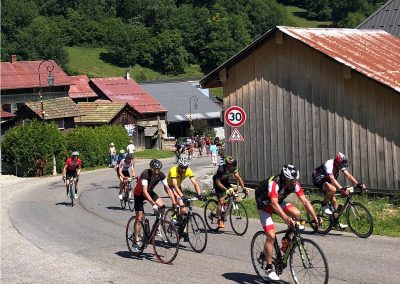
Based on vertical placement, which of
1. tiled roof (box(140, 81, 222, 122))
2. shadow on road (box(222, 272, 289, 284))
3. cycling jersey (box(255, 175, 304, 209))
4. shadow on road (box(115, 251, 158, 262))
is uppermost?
tiled roof (box(140, 81, 222, 122))

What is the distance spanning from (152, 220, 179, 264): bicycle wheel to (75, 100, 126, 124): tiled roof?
51439 millimetres

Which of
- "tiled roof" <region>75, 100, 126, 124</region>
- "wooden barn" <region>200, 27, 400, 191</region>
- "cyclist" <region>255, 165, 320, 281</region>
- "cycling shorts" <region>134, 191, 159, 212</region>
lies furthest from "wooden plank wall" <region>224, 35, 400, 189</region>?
"tiled roof" <region>75, 100, 126, 124</region>

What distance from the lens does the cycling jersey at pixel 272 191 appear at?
10.3 m

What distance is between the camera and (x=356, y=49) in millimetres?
23281

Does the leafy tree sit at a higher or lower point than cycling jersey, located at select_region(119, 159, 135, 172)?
higher

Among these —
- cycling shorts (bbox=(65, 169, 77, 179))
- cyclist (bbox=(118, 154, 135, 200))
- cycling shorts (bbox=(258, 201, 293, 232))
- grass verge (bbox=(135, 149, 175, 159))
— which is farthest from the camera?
grass verge (bbox=(135, 149, 175, 159))

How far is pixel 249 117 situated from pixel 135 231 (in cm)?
1141

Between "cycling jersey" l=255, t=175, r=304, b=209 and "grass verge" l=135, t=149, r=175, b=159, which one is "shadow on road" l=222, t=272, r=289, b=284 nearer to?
"cycling jersey" l=255, t=175, r=304, b=209

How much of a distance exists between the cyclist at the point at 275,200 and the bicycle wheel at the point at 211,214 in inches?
224

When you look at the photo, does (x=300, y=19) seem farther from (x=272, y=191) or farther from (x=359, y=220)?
(x=272, y=191)

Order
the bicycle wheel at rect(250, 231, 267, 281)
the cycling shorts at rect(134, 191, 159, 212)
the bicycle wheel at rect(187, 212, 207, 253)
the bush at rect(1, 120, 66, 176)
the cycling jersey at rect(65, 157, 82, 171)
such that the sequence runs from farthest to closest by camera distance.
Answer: the bush at rect(1, 120, 66, 176)
the cycling jersey at rect(65, 157, 82, 171)
the bicycle wheel at rect(187, 212, 207, 253)
the cycling shorts at rect(134, 191, 159, 212)
the bicycle wheel at rect(250, 231, 267, 281)

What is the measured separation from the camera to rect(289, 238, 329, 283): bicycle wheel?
9.87 meters

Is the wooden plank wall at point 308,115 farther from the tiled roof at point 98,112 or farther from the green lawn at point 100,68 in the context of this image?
the green lawn at point 100,68

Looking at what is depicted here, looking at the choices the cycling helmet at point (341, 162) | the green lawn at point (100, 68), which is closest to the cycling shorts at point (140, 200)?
the cycling helmet at point (341, 162)
